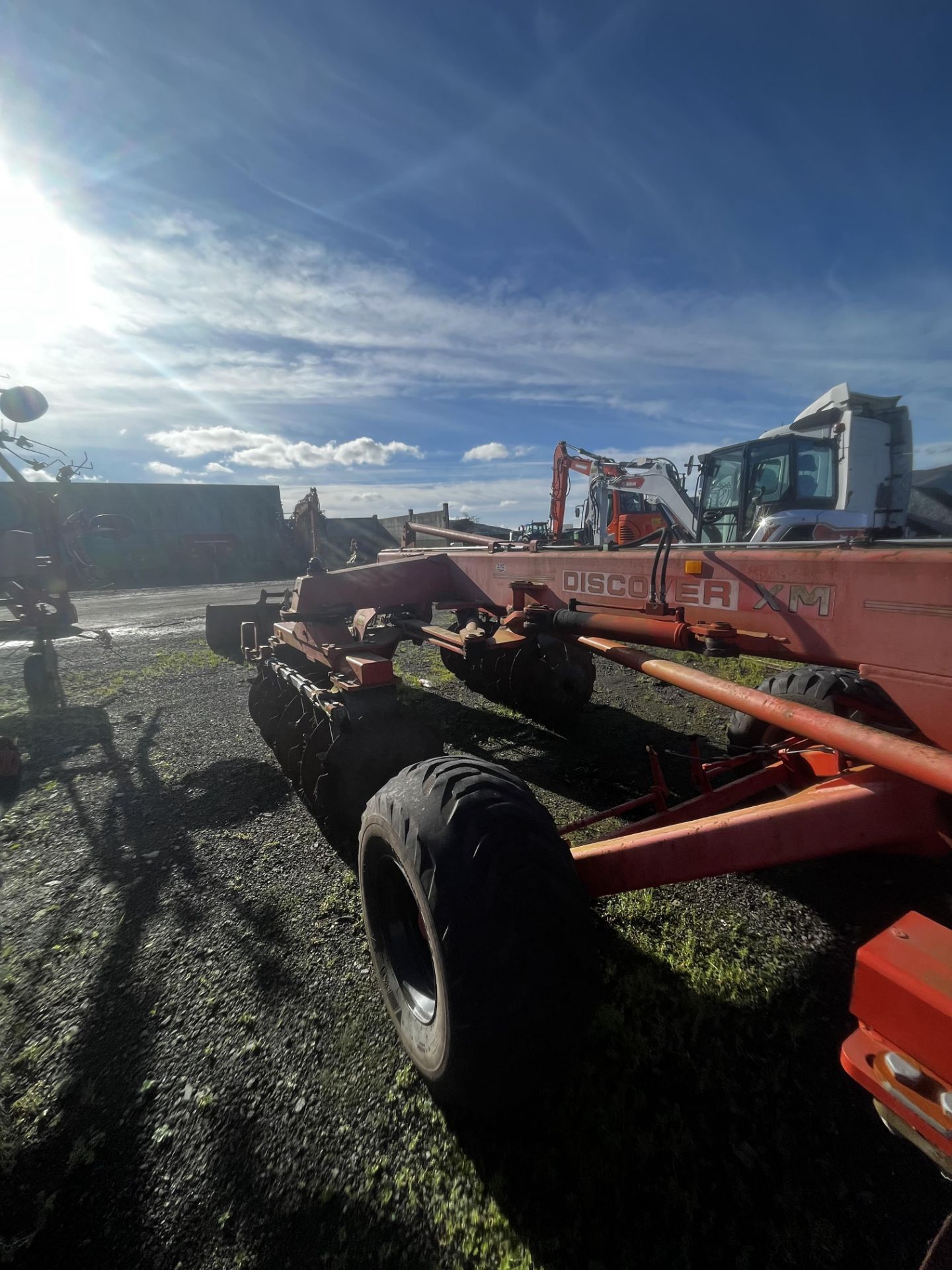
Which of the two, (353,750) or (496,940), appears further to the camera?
(353,750)

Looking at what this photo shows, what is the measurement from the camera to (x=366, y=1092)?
2002 mm

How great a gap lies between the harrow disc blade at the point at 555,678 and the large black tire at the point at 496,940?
353 centimetres

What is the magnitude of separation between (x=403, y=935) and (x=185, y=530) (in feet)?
128

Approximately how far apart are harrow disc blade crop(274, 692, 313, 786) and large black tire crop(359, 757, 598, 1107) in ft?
8.45

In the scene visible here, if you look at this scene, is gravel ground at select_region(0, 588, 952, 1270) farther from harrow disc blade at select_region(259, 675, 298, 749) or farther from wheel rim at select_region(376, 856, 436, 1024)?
harrow disc blade at select_region(259, 675, 298, 749)

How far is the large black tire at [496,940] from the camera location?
167 cm

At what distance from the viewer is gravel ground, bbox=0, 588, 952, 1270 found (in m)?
1.59

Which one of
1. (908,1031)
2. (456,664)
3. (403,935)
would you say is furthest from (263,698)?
(908,1031)

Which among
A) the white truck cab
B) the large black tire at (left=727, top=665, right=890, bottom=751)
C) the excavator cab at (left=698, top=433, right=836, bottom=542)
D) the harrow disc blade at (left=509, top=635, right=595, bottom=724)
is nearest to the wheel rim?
the large black tire at (left=727, top=665, right=890, bottom=751)

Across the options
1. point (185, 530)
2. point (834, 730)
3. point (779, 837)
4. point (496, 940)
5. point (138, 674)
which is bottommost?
point (138, 674)

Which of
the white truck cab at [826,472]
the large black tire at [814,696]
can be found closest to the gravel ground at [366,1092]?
the large black tire at [814,696]

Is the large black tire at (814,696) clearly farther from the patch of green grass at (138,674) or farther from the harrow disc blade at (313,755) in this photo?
the patch of green grass at (138,674)

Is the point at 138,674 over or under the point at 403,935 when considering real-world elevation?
under

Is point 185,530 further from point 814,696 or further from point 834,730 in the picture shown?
point 834,730
